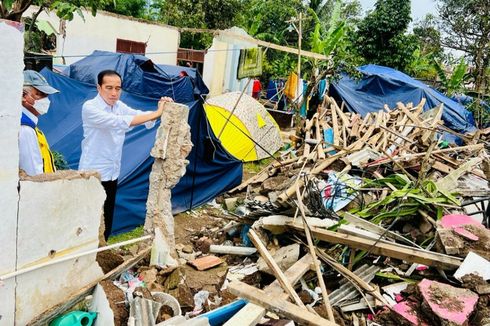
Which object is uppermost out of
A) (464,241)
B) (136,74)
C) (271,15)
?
(271,15)

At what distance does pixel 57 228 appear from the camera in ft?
8.29

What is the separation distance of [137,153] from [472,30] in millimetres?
15637

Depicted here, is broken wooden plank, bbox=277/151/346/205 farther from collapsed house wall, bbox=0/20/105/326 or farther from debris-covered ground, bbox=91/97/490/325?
collapsed house wall, bbox=0/20/105/326

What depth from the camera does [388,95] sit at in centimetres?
1454

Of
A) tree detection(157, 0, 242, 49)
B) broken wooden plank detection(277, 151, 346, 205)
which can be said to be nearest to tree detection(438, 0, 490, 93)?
tree detection(157, 0, 242, 49)

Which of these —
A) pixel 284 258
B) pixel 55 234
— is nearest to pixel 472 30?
pixel 284 258

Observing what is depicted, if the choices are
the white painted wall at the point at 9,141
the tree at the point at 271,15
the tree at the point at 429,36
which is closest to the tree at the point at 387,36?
the tree at the point at 429,36

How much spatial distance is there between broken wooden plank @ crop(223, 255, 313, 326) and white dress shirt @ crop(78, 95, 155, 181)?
166 cm

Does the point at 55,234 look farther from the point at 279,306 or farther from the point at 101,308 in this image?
the point at 279,306

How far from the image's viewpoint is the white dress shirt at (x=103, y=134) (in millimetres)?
3561

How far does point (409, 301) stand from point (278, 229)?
1.57 metres

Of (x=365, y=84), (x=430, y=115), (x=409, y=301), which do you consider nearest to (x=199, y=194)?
(x=409, y=301)

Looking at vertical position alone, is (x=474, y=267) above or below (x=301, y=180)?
below

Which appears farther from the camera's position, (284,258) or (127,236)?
(127,236)
